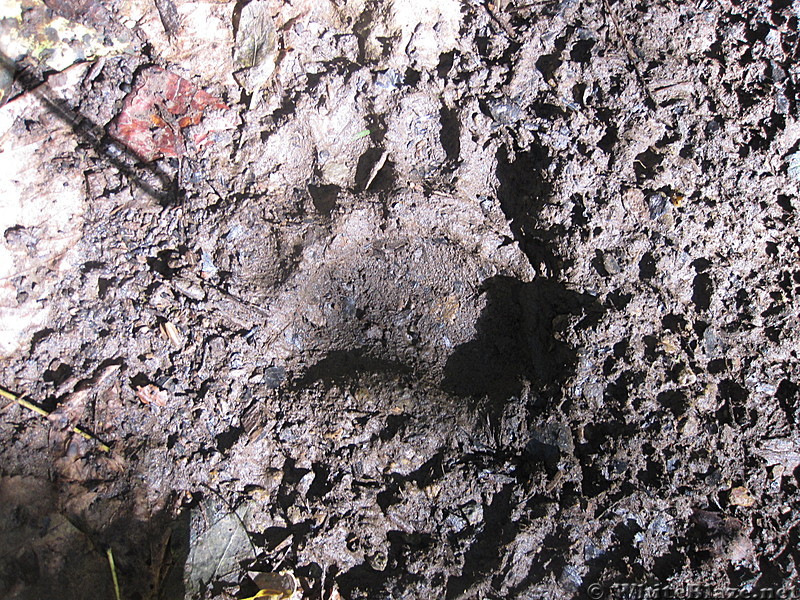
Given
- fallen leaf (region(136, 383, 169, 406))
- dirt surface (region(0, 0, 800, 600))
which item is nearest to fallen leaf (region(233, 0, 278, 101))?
dirt surface (region(0, 0, 800, 600))

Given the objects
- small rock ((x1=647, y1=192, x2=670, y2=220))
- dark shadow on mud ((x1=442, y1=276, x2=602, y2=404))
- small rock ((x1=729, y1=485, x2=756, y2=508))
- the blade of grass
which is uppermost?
small rock ((x1=647, y1=192, x2=670, y2=220))

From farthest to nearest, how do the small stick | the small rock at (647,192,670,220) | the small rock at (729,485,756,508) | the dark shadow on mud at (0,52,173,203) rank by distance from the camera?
the dark shadow on mud at (0,52,173,203) < the small rock at (647,192,670,220) < the small stick < the small rock at (729,485,756,508)

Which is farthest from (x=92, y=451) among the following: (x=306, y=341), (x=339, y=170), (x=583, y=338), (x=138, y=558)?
(x=583, y=338)

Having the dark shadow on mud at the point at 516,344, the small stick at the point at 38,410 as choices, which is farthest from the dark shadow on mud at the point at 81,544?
the dark shadow on mud at the point at 516,344

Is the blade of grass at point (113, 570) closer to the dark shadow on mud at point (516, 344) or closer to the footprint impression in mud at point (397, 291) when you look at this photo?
the footprint impression in mud at point (397, 291)

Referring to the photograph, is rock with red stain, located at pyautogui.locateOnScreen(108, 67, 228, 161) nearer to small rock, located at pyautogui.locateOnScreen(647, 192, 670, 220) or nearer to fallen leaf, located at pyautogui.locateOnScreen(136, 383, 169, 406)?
fallen leaf, located at pyautogui.locateOnScreen(136, 383, 169, 406)

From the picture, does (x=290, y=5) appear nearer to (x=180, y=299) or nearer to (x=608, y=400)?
(x=180, y=299)

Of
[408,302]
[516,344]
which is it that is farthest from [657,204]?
[408,302]
